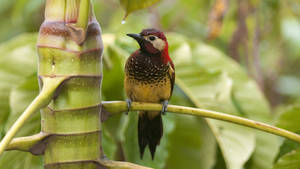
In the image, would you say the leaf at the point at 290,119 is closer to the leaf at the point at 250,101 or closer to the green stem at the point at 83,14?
the leaf at the point at 250,101

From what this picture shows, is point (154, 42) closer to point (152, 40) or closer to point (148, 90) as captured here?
point (152, 40)

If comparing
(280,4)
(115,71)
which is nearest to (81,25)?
(115,71)

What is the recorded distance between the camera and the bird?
1.65 metres

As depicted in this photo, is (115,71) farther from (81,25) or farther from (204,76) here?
(81,25)

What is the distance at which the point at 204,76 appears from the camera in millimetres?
1459

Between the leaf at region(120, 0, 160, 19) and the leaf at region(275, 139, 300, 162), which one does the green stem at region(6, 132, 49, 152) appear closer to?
the leaf at region(120, 0, 160, 19)

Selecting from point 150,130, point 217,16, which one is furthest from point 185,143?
point 217,16

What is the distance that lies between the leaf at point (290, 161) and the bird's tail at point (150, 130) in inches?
17.5

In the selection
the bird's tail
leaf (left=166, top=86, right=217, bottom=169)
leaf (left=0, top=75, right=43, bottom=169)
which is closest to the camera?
leaf (left=0, top=75, right=43, bottom=169)

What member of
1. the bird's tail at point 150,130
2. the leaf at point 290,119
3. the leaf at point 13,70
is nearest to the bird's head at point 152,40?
the bird's tail at point 150,130

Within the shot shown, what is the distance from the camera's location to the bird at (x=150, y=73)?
65.1 inches

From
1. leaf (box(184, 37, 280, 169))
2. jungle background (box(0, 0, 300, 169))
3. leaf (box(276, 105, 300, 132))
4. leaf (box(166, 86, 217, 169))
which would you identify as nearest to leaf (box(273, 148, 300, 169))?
jungle background (box(0, 0, 300, 169))

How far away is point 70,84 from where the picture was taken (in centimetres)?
89

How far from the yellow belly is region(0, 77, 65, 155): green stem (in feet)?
2.80
